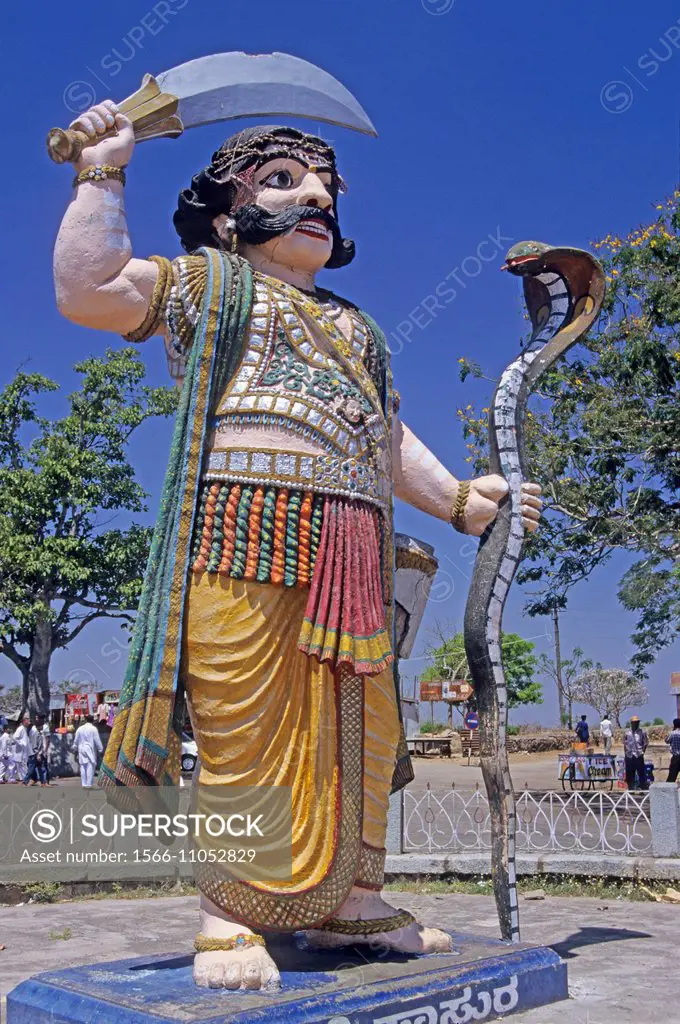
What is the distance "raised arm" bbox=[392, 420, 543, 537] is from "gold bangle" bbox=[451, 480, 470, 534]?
0.01 metres

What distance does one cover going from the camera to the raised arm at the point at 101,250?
3.37 meters

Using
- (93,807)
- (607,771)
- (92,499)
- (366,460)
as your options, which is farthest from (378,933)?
(92,499)

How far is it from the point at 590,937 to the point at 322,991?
2.43 metres

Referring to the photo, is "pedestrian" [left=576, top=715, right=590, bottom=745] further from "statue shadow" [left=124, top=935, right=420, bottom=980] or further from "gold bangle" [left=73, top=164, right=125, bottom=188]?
"gold bangle" [left=73, top=164, right=125, bottom=188]

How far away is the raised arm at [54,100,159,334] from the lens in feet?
11.1

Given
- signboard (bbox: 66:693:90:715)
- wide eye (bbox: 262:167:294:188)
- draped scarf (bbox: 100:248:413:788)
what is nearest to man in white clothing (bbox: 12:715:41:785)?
signboard (bbox: 66:693:90:715)

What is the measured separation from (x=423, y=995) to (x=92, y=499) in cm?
1565

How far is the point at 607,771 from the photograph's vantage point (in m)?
15.7

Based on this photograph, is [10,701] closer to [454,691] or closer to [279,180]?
[454,691]

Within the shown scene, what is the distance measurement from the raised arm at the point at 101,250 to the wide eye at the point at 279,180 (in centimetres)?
55

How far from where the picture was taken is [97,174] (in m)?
3.40

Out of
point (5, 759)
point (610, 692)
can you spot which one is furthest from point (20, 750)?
point (610, 692)

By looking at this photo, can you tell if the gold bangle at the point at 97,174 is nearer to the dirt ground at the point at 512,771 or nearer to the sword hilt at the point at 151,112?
the sword hilt at the point at 151,112

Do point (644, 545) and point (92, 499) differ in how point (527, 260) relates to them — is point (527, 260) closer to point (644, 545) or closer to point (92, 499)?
point (644, 545)
